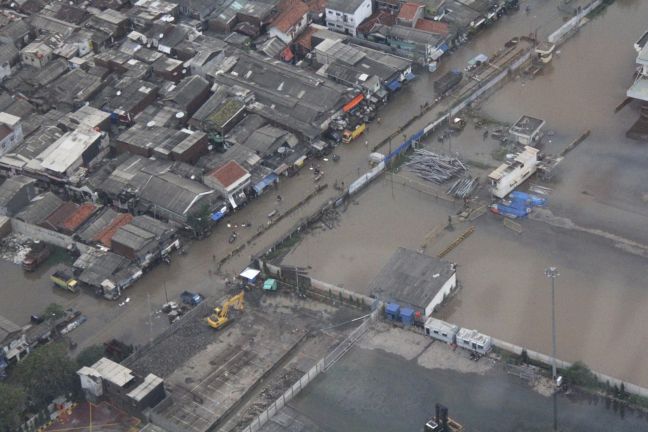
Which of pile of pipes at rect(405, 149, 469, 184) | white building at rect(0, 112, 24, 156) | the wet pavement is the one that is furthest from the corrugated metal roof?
white building at rect(0, 112, 24, 156)

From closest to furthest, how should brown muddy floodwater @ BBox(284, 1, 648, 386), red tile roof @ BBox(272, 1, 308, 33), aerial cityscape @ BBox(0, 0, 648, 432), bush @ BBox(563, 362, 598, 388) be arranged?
bush @ BBox(563, 362, 598, 388) → aerial cityscape @ BBox(0, 0, 648, 432) → brown muddy floodwater @ BBox(284, 1, 648, 386) → red tile roof @ BBox(272, 1, 308, 33)

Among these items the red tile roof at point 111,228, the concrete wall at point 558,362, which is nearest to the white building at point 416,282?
the concrete wall at point 558,362

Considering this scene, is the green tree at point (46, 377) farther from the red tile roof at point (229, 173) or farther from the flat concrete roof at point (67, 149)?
the flat concrete roof at point (67, 149)

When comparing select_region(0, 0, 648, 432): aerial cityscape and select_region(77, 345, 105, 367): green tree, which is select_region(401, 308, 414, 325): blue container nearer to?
select_region(0, 0, 648, 432): aerial cityscape

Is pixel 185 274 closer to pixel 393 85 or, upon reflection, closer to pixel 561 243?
pixel 561 243

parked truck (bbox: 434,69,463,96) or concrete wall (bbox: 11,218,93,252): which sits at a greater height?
parked truck (bbox: 434,69,463,96)

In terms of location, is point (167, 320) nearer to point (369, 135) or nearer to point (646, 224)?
point (369, 135)
